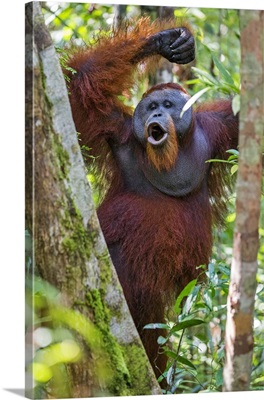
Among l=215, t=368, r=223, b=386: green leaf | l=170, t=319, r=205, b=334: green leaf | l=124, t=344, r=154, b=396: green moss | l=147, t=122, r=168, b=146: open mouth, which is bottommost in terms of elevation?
l=215, t=368, r=223, b=386: green leaf

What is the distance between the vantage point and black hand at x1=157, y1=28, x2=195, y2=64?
16.1 ft

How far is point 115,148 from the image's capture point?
511 centimetres

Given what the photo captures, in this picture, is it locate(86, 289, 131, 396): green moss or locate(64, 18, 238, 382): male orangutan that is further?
locate(64, 18, 238, 382): male orangutan

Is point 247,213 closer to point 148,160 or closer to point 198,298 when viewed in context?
point 198,298

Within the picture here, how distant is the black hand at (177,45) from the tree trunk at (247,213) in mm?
1554

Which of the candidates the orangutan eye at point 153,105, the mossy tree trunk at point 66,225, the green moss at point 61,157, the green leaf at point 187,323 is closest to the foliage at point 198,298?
the green leaf at point 187,323

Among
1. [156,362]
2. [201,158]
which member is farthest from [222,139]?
[156,362]

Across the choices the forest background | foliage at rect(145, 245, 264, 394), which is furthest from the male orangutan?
the forest background

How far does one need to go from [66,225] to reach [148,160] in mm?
1426

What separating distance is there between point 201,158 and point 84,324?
5.81 ft

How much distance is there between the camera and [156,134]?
191 inches

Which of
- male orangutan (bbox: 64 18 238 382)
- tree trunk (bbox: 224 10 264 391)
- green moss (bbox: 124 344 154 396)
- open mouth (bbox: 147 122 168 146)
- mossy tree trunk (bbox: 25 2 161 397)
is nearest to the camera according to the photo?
tree trunk (bbox: 224 10 264 391)

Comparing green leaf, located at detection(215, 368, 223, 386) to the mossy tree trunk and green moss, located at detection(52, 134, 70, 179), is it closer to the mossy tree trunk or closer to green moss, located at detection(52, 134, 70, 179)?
the mossy tree trunk

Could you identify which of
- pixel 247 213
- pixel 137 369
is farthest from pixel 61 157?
pixel 137 369
